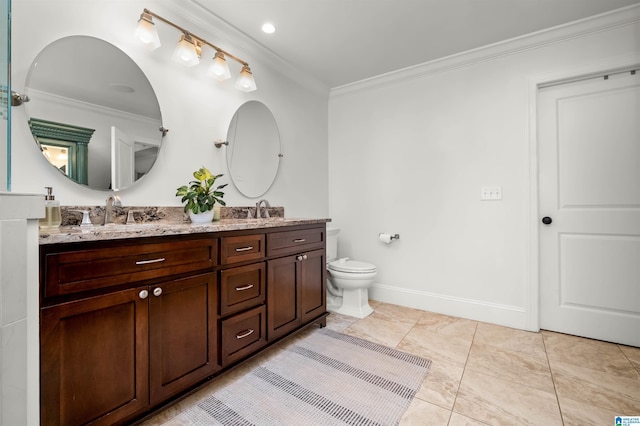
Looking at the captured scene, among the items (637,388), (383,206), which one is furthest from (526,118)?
(637,388)

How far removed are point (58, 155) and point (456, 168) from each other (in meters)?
2.85

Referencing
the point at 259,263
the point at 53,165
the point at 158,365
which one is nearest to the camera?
the point at 158,365

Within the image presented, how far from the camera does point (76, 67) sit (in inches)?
58.7

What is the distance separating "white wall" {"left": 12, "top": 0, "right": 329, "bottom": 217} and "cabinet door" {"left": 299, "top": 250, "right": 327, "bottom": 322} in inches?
29.0

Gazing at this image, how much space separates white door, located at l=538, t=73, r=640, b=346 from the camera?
6.86 ft

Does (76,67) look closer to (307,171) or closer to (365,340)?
(307,171)

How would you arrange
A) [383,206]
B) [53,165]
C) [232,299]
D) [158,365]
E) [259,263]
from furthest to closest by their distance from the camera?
[383,206] → [259,263] → [232,299] → [53,165] → [158,365]

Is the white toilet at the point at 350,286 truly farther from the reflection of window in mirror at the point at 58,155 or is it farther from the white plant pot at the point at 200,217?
the reflection of window in mirror at the point at 58,155

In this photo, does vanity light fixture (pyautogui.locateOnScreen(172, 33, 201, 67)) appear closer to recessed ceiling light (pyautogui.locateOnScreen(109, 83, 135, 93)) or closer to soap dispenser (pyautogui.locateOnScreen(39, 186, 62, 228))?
recessed ceiling light (pyautogui.locateOnScreen(109, 83, 135, 93))

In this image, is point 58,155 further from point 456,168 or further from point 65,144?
point 456,168

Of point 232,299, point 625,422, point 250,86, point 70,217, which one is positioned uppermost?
point 250,86

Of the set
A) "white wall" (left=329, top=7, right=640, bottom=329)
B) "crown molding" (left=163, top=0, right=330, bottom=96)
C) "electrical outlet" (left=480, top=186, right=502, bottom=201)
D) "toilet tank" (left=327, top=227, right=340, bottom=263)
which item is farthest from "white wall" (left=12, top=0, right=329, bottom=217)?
"electrical outlet" (left=480, top=186, right=502, bottom=201)

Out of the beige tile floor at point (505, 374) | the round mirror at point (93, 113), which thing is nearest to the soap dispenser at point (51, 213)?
the round mirror at point (93, 113)

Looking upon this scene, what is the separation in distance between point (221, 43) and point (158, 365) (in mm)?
2162
